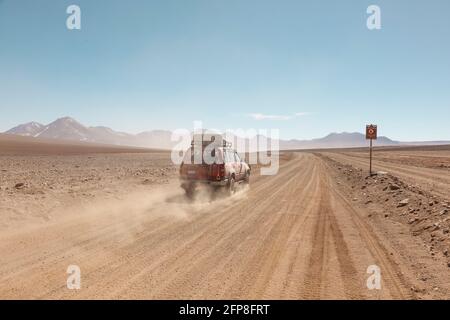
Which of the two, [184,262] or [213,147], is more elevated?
[213,147]

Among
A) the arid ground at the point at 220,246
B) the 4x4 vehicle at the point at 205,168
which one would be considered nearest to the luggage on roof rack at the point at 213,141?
the 4x4 vehicle at the point at 205,168

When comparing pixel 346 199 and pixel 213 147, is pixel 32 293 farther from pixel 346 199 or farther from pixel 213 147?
pixel 346 199

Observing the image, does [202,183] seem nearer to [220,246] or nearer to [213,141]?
[213,141]

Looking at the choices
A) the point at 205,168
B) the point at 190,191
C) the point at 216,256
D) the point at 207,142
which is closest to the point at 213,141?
the point at 207,142

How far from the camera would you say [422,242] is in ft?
25.7

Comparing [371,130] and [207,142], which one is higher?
[371,130]

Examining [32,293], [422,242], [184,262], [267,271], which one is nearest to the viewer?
[32,293]

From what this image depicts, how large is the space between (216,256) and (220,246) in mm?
656

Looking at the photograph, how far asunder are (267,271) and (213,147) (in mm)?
8901

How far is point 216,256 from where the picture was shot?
6734 mm

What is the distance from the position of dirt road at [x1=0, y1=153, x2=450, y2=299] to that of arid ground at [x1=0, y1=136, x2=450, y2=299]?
0.02 metres

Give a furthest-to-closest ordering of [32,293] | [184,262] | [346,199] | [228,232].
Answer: [346,199] → [228,232] → [184,262] → [32,293]

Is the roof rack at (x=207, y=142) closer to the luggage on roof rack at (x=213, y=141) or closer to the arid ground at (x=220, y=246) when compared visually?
the luggage on roof rack at (x=213, y=141)

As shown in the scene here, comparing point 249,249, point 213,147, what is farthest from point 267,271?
point 213,147
